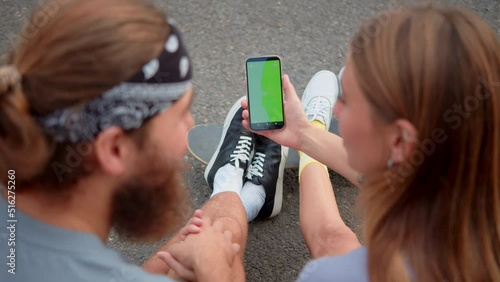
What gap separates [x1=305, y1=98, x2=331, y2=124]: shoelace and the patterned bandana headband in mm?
1321

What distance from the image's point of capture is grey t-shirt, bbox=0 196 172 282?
3.64 ft

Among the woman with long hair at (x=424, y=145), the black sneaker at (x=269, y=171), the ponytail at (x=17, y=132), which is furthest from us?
the black sneaker at (x=269, y=171)

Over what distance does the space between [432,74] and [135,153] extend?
1.92ft

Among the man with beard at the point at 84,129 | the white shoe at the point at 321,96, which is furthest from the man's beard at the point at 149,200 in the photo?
the white shoe at the point at 321,96

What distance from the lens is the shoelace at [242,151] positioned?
237 centimetres

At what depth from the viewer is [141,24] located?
1132 millimetres

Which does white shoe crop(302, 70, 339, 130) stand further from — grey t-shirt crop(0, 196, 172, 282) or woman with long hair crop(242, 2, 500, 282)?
grey t-shirt crop(0, 196, 172, 282)

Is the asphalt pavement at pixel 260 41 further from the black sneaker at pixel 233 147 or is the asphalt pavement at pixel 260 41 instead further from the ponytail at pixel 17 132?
the ponytail at pixel 17 132

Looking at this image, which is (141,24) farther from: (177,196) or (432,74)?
(432,74)

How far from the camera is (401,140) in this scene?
121cm

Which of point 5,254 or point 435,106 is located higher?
point 435,106

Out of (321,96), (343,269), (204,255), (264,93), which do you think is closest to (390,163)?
(343,269)

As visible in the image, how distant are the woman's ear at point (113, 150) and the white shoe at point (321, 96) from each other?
1.38m

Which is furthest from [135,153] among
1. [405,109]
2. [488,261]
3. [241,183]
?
[241,183]
